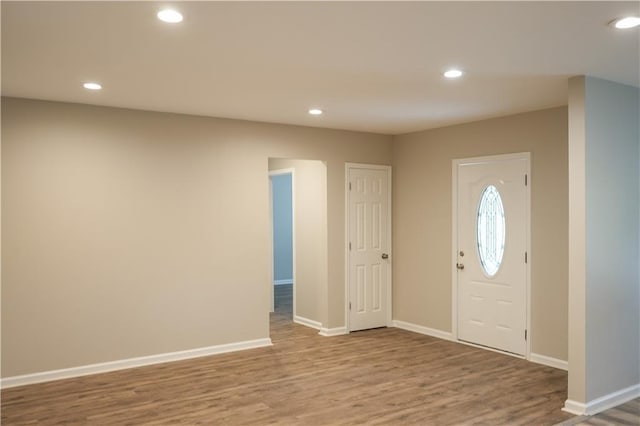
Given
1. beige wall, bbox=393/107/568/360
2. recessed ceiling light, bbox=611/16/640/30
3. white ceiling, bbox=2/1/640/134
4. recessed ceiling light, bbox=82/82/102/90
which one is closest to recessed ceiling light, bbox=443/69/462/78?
white ceiling, bbox=2/1/640/134

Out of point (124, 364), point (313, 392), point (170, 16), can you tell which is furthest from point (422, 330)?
point (170, 16)

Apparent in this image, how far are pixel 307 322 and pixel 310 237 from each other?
112cm

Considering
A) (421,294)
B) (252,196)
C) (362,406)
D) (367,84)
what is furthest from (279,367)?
(367,84)

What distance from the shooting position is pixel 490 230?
5.75 m

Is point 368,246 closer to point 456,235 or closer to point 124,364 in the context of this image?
point 456,235

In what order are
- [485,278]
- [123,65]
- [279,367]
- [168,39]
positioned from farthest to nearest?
[485,278]
[279,367]
[123,65]
[168,39]

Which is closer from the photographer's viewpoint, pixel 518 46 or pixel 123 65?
pixel 518 46

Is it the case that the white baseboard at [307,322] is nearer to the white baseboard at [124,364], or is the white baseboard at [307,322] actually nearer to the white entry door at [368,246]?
the white entry door at [368,246]

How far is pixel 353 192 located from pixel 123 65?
3588 millimetres

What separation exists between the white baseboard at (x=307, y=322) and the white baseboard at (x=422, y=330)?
102cm

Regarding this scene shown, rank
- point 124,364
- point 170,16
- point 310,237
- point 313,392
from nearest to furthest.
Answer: point 170,16, point 313,392, point 124,364, point 310,237

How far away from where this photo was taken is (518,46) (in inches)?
127

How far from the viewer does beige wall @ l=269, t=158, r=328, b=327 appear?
6.54 meters

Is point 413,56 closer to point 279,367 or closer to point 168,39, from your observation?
point 168,39
